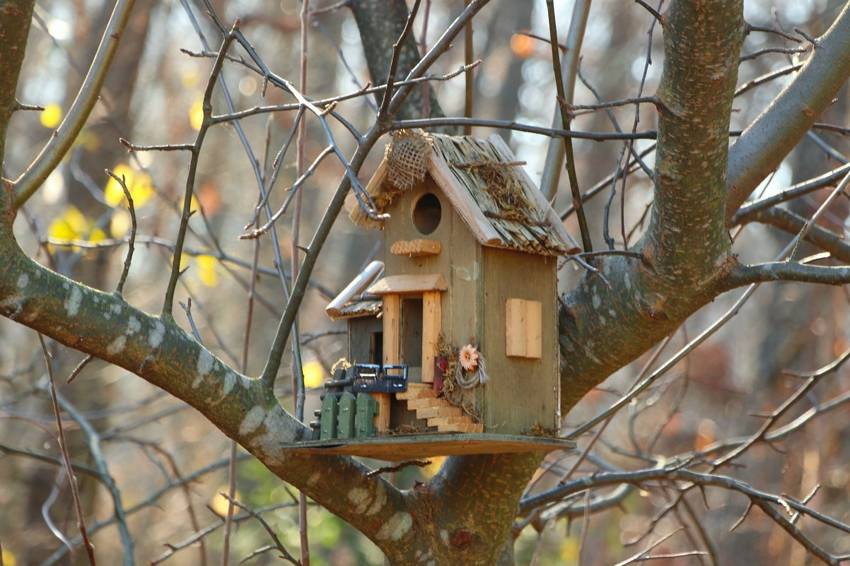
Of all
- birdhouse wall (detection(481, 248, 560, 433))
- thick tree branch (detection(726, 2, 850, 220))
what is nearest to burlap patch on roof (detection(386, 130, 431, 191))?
birdhouse wall (detection(481, 248, 560, 433))

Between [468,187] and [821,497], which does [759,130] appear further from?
[821,497]

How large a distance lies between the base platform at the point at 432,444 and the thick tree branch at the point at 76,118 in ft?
2.99

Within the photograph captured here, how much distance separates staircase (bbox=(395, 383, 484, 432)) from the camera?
2826mm

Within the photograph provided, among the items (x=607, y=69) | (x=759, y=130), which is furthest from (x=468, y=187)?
(x=607, y=69)

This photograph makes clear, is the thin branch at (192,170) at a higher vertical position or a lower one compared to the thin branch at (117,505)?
higher

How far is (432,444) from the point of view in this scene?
8.98ft

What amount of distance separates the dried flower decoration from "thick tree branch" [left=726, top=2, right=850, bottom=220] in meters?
0.97

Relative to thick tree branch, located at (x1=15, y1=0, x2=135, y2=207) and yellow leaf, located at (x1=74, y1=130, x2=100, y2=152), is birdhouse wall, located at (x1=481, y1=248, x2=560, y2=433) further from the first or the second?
yellow leaf, located at (x1=74, y1=130, x2=100, y2=152)

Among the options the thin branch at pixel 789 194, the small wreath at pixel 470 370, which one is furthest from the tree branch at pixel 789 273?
the small wreath at pixel 470 370

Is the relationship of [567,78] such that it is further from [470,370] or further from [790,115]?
[470,370]

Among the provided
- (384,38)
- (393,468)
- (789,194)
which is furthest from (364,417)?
(384,38)

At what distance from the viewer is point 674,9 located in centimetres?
269

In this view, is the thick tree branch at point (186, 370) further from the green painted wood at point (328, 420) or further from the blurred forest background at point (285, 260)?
the blurred forest background at point (285, 260)

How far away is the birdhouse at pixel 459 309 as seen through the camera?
287cm
